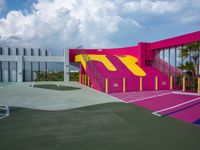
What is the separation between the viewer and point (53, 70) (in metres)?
32.2

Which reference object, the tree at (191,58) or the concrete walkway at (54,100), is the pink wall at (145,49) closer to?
the tree at (191,58)

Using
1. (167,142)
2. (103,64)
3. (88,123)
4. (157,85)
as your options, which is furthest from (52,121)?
(103,64)

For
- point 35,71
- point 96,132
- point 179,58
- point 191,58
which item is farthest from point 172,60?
point 35,71

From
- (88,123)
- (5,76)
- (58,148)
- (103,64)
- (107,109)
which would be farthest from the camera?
(5,76)

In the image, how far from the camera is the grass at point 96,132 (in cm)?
482

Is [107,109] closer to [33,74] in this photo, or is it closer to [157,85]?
[157,85]

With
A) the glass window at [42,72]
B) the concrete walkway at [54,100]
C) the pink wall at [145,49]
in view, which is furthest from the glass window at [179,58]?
the glass window at [42,72]

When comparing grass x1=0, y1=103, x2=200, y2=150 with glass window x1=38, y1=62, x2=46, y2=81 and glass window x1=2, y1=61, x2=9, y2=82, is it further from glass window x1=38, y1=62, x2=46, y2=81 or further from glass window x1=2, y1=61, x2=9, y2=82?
glass window x1=2, y1=61, x2=9, y2=82

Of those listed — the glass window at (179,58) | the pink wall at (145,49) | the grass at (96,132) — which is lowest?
the grass at (96,132)

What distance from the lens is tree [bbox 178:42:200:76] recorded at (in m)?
16.4

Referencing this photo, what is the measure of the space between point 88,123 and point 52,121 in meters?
1.36

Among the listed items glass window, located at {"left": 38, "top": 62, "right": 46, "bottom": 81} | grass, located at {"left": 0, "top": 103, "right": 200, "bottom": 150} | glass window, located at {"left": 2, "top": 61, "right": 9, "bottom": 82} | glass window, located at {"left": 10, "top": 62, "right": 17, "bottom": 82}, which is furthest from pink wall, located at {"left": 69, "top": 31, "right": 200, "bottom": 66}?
grass, located at {"left": 0, "top": 103, "right": 200, "bottom": 150}

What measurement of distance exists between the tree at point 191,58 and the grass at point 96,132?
1036cm

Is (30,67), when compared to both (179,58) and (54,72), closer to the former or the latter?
(54,72)
